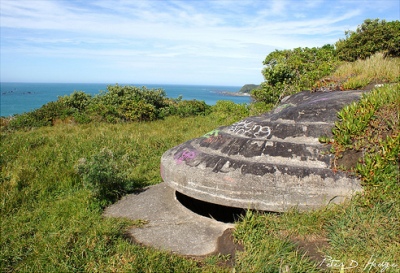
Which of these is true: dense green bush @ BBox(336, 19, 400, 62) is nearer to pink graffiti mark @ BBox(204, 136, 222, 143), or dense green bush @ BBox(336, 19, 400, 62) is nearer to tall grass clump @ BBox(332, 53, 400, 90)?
tall grass clump @ BBox(332, 53, 400, 90)

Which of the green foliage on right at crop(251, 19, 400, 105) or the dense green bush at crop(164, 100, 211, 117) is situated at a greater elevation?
the green foliage on right at crop(251, 19, 400, 105)

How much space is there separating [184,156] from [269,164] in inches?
53.0

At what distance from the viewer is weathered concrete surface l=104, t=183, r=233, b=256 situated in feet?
13.4

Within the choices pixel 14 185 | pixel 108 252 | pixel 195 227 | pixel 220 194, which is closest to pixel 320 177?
pixel 220 194

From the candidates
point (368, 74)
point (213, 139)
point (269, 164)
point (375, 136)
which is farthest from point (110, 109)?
point (375, 136)

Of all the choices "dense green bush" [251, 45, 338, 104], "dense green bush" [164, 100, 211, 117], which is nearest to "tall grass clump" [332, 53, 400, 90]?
"dense green bush" [251, 45, 338, 104]

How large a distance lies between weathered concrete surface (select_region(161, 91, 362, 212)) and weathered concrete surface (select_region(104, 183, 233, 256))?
1.31ft

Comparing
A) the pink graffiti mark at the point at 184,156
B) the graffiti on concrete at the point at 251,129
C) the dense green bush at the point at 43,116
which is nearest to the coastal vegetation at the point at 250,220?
the graffiti on concrete at the point at 251,129

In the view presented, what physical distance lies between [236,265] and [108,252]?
1.49 metres

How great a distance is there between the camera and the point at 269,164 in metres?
4.29

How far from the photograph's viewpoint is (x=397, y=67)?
739cm

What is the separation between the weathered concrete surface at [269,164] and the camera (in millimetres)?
4062

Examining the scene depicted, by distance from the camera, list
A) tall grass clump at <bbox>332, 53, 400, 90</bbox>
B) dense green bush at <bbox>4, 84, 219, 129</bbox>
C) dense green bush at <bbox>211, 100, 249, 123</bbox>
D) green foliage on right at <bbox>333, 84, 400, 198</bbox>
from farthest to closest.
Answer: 1. dense green bush at <bbox>4, 84, 219, 129</bbox>
2. dense green bush at <bbox>211, 100, 249, 123</bbox>
3. tall grass clump at <bbox>332, 53, 400, 90</bbox>
4. green foliage on right at <bbox>333, 84, 400, 198</bbox>

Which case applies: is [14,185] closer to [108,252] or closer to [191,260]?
[108,252]
